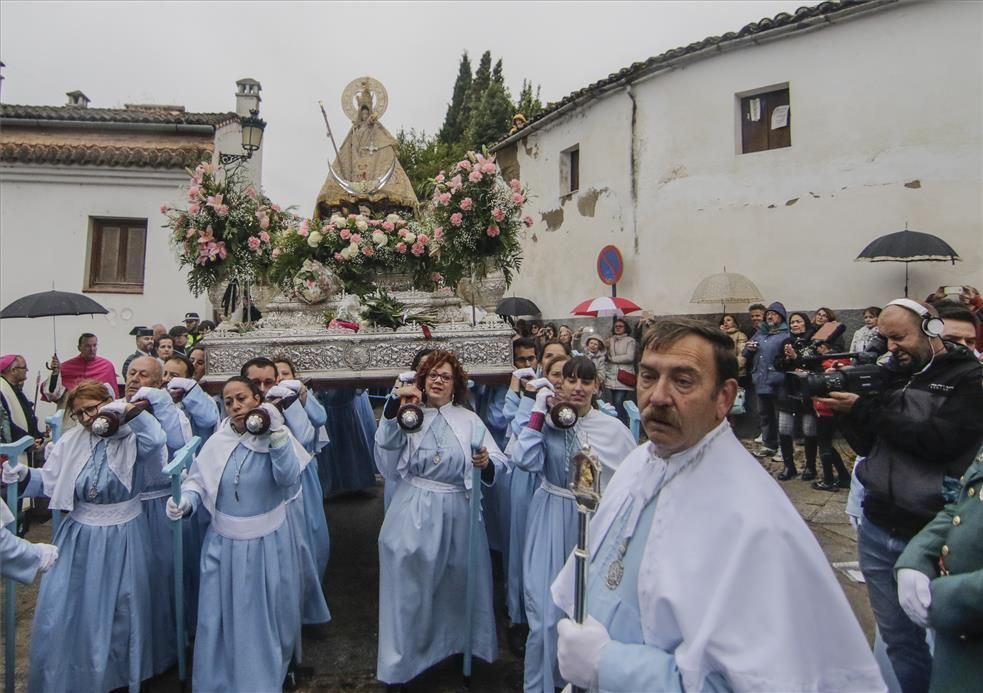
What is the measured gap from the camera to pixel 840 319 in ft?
31.8

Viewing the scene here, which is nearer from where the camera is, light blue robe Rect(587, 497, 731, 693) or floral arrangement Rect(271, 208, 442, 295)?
light blue robe Rect(587, 497, 731, 693)

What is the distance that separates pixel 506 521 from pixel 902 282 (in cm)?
743

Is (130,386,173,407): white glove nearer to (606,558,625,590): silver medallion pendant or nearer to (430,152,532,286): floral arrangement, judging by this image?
(430,152,532,286): floral arrangement

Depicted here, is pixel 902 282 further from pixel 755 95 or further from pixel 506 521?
pixel 506 521

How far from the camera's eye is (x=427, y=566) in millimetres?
3797

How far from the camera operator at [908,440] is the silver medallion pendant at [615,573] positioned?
176cm

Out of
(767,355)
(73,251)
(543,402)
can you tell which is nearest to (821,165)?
(767,355)

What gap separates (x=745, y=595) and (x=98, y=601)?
3603 millimetres

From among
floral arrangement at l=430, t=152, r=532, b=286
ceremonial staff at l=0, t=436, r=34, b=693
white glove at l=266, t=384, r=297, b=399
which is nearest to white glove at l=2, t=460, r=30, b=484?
ceremonial staff at l=0, t=436, r=34, b=693

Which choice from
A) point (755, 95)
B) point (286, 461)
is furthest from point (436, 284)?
point (755, 95)

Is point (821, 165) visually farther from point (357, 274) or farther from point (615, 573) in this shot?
point (615, 573)

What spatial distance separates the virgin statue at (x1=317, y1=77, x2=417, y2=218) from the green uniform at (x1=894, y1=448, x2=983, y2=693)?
18.9ft

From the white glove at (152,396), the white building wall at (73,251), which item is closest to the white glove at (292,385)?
the white glove at (152,396)

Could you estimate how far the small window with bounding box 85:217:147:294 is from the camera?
11.9m
